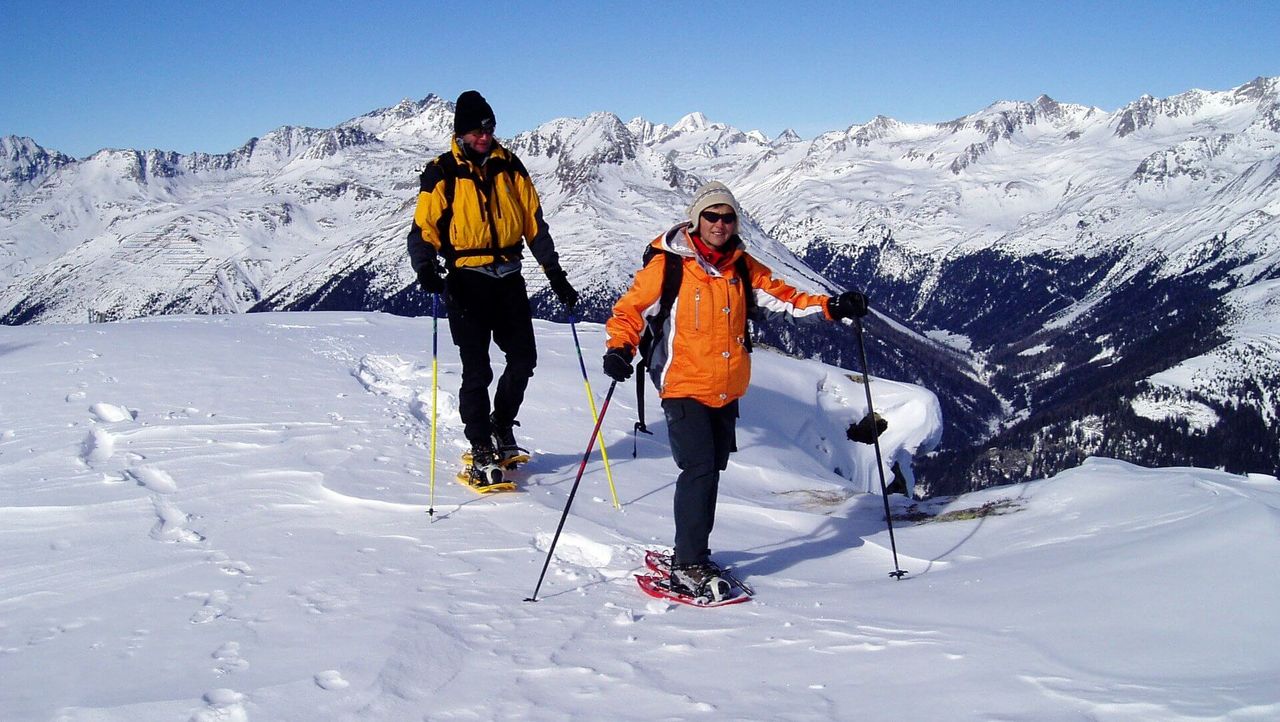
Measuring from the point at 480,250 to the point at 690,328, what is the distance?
2894 mm

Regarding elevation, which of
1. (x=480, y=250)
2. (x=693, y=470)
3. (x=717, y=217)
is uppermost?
(x=717, y=217)

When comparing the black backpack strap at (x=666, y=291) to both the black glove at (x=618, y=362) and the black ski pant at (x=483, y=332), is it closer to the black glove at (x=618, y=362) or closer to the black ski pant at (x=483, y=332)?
the black glove at (x=618, y=362)

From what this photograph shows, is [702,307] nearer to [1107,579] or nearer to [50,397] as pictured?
[1107,579]

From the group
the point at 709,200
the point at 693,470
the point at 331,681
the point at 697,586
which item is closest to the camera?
the point at 331,681

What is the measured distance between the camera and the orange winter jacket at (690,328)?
6.05 metres

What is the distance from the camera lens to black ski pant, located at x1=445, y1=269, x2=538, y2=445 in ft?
26.8

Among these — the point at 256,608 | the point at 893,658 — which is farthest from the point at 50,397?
the point at 893,658

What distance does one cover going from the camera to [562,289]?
8469 mm

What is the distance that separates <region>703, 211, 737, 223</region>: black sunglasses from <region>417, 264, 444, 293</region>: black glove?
282 centimetres

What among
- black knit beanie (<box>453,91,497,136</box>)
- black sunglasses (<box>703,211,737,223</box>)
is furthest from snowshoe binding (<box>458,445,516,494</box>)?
black sunglasses (<box>703,211,737,223</box>)

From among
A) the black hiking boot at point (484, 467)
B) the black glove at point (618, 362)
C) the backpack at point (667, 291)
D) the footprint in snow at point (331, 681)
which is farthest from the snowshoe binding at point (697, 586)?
the black hiking boot at point (484, 467)

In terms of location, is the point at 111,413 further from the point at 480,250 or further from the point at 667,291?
the point at 667,291

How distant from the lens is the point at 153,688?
12.2ft

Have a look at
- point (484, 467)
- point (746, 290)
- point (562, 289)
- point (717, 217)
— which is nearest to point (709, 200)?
point (717, 217)
